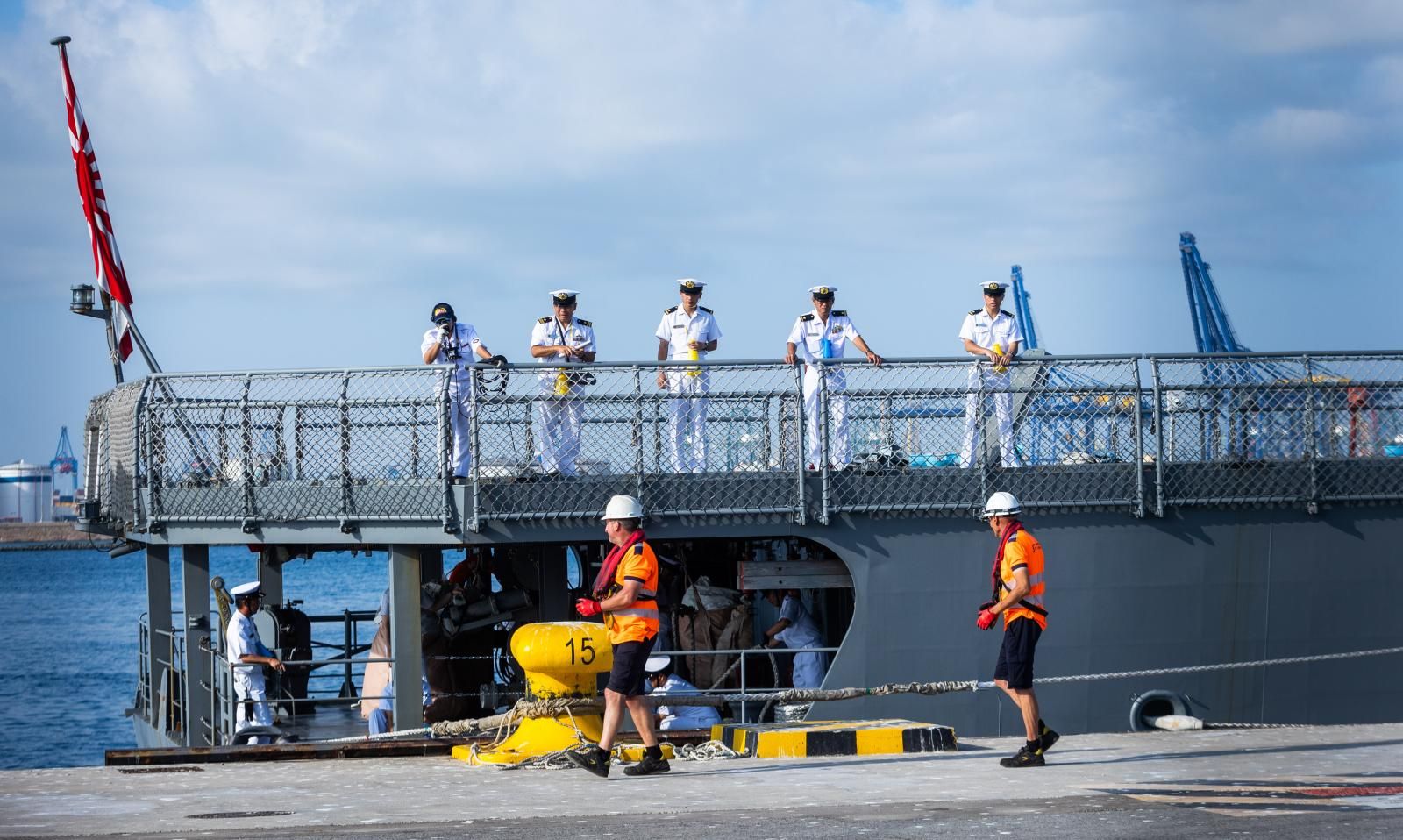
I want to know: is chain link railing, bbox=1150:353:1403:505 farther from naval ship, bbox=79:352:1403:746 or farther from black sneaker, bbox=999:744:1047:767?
black sneaker, bbox=999:744:1047:767

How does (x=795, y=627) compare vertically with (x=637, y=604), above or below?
below

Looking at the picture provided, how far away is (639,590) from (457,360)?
16.1ft

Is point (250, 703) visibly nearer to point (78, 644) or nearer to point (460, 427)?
point (460, 427)

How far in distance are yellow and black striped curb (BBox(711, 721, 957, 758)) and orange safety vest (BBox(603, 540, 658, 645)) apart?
141 cm

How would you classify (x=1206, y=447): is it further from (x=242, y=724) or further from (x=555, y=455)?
(x=242, y=724)

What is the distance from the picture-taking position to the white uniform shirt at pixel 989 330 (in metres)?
14.3

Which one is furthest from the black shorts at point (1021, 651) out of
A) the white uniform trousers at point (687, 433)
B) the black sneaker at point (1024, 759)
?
the white uniform trousers at point (687, 433)

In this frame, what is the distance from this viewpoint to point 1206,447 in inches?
547

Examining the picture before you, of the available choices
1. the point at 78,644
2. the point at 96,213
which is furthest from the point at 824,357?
the point at 78,644

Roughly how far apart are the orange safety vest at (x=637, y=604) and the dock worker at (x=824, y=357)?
4.01 metres

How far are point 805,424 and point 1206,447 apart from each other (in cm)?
362

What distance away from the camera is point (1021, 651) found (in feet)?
32.2

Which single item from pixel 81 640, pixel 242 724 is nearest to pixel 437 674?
pixel 242 724

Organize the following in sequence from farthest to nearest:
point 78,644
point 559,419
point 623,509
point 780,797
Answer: point 78,644
point 559,419
point 623,509
point 780,797
